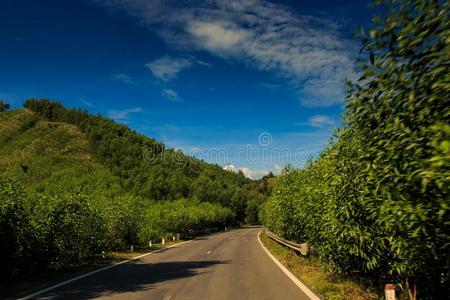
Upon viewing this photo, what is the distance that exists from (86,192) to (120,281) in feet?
228

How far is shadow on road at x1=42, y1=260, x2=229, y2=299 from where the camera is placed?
1082 cm

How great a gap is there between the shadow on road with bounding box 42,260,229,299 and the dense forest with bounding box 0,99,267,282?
2661 mm

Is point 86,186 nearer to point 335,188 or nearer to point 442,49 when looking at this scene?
point 335,188

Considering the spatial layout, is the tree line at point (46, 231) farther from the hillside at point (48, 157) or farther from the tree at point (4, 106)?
the tree at point (4, 106)

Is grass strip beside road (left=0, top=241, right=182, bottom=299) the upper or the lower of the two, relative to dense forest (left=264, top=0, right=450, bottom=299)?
lower

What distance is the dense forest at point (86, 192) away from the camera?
14859mm

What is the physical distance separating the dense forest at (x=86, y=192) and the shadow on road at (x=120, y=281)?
2.66 meters

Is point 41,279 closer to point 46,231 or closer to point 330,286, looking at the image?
point 46,231

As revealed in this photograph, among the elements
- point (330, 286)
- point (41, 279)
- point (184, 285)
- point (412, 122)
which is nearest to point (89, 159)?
point (41, 279)

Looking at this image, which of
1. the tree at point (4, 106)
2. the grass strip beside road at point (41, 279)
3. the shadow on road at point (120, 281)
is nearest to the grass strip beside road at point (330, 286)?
the shadow on road at point (120, 281)

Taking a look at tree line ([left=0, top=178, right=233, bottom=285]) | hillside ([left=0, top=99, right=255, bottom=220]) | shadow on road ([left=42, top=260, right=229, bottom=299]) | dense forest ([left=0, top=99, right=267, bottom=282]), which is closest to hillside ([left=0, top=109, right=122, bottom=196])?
hillside ([left=0, top=99, right=255, bottom=220])

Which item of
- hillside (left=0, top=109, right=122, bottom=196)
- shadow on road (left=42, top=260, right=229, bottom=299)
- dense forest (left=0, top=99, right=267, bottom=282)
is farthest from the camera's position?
hillside (left=0, top=109, right=122, bottom=196)

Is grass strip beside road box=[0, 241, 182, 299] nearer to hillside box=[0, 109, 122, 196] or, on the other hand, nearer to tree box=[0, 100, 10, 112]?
hillside box=[0, 109, 122, 196]

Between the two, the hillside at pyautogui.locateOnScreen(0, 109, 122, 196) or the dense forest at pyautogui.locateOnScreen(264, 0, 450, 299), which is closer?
the dense forest at pyautogui.locateOnScreen(264, 0, 450, 299)
